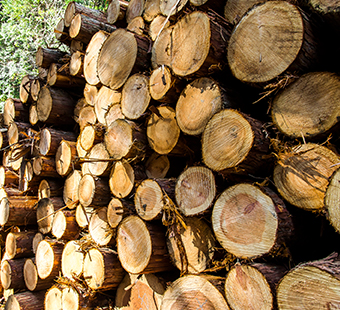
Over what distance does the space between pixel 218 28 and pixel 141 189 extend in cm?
119

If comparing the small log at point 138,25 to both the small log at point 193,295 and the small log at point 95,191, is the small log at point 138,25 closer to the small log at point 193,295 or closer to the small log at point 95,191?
the small log at point 95,191

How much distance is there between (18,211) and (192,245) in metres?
2.75

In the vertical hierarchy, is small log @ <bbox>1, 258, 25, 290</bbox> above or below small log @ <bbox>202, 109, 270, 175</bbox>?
below

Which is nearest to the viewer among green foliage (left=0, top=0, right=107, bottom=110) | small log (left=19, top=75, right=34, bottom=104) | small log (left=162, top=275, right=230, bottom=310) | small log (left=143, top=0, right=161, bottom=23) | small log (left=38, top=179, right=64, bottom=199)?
small log (left=162, top=275, right=230, bottom=310)

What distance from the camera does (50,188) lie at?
3.38m

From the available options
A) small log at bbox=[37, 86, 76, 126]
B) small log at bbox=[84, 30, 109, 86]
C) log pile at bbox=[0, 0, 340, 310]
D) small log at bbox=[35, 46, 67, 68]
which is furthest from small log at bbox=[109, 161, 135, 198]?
small log at bbox=[35, 46, 67, 68]

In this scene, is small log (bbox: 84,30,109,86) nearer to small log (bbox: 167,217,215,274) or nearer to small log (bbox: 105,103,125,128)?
small log (bbox: 105,103,125,128)

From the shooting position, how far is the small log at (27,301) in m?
3.05

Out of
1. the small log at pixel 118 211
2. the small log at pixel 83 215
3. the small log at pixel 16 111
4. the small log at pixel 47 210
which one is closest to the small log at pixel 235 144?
the small log at pixel 118 211

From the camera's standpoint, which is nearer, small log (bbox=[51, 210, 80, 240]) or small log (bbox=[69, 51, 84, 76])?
small log (bbox=[51, 210, 80, 240])

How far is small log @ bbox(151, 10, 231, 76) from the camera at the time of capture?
168 cm

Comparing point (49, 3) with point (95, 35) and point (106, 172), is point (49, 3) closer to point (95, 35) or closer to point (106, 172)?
point (95, 35)

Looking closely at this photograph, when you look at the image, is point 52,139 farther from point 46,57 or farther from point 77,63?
point 46,57

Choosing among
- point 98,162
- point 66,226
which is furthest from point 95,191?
point 66,226
